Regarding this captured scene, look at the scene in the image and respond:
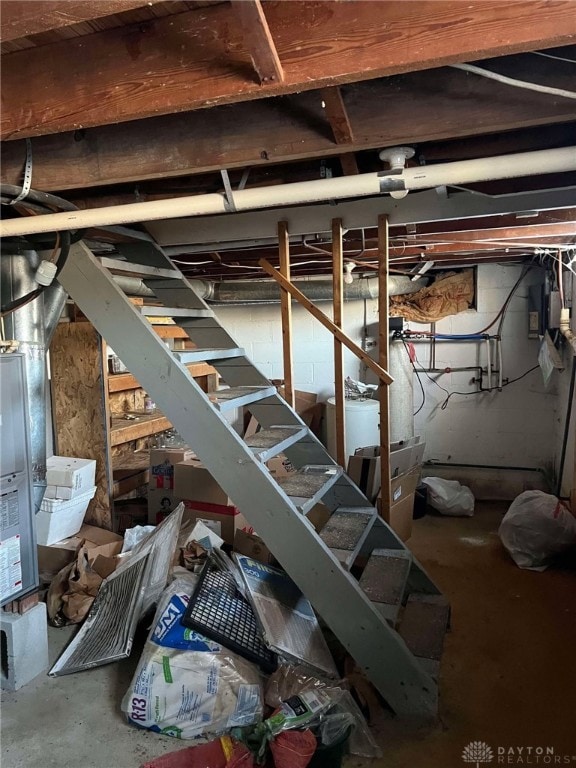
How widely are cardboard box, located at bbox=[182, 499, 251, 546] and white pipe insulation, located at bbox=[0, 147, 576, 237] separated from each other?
187cm

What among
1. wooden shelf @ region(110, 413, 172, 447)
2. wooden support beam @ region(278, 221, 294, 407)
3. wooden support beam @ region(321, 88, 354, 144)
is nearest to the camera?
wooden support beam @ region(321, 88, 354, 144)

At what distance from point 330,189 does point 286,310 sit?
1007 millimetres

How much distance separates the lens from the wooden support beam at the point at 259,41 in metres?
0.84

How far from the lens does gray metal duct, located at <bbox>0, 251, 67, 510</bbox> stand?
2.24m

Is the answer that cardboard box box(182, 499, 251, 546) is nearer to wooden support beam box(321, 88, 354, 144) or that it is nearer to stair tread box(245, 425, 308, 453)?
stair tread box(245, 425, 308, 453)

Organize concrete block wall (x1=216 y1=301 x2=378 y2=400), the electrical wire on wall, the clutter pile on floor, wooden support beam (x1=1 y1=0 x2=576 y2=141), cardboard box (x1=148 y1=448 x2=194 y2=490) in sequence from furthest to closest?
concrete block wall (x1=216 y1=301 x2=378 y2=400) → the electrical wire on wall → cardboard box (x1=148 y1=448 x2=194 y2=490) → the clutter pile on floor → wooden support beam (x1=1 y1=0 x2=576 y2=141)

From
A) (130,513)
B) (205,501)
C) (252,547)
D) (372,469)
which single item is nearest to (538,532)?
(372,469)

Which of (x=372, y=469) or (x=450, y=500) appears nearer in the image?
(x=372, y=469)

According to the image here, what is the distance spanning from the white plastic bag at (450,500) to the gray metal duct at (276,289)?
5.99 feet

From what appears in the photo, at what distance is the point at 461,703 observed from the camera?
1.99 meters

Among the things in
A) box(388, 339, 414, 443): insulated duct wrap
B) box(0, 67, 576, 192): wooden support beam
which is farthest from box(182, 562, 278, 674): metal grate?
box(388, 339, 414, 443): insulated duct wrap

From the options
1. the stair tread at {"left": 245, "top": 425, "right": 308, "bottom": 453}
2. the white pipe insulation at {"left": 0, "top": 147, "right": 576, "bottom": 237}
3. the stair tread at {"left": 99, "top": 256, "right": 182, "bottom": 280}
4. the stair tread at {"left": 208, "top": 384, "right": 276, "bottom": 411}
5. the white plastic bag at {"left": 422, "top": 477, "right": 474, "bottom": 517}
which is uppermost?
the white pipe insulation at {"left": 0, "top": 147, "right": 576, "bottom": 237}

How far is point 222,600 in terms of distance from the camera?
2.14 m

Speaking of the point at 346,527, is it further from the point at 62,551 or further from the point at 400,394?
the point at 400,394
